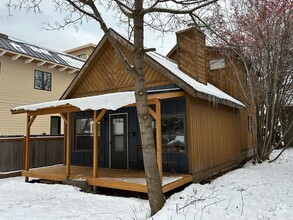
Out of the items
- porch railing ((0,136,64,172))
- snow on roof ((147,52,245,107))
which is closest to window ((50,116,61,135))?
porch railing ((0,136,64,172))

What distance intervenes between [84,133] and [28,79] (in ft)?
19.6

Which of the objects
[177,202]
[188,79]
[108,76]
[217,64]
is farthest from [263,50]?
[177,202]

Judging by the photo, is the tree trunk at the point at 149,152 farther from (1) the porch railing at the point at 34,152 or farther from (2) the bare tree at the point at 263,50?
(1) the porch railing at the point at 34,152

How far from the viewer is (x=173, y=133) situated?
8.05 meters

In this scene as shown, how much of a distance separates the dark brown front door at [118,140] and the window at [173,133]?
1676 millimetres

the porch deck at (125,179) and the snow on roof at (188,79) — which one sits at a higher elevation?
the snow on roof at (188,79)

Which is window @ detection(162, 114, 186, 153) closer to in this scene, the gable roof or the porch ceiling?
the porch ceiling

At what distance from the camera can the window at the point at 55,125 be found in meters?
15.5

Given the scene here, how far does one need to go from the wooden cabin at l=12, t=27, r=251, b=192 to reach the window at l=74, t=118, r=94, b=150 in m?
0.04

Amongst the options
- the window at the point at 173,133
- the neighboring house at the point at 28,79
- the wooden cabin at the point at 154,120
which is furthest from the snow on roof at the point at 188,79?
the neighboring house at the point at 28,79

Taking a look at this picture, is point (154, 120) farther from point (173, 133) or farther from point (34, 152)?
point (34, 152)

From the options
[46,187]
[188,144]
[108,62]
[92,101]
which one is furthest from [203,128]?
[46,187]

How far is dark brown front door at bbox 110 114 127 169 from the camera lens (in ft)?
30.5

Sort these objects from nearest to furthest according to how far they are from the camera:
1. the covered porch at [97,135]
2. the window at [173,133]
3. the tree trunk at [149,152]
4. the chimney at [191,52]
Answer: the tree trunk at [149,152], the covered porch at [97,135], the window at [173,133], the chimney at [191,52]
